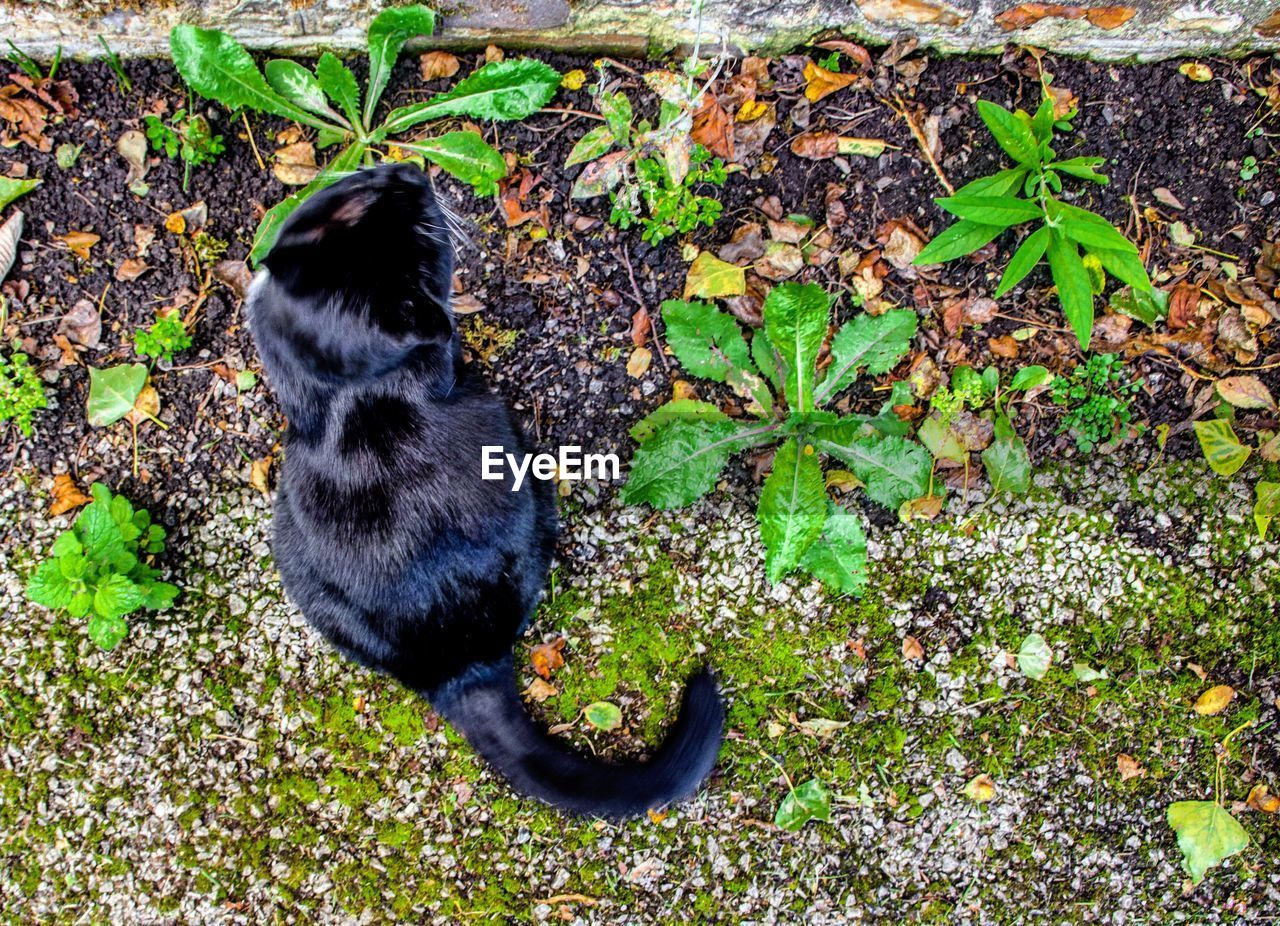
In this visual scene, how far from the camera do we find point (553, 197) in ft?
9.29

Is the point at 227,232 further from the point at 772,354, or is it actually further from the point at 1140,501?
the point at 1140,501

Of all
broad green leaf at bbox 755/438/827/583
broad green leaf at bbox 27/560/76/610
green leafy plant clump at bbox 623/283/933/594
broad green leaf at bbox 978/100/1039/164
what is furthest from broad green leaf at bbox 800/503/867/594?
broad green leaf at bbox 27/560/76/610

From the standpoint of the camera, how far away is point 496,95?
2.64 meters

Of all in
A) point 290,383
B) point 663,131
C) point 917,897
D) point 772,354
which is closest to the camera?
point 290,383

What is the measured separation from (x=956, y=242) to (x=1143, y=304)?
2.37 feet

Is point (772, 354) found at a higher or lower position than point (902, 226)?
lower

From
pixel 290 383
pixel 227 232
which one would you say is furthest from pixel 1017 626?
pixel 227 232

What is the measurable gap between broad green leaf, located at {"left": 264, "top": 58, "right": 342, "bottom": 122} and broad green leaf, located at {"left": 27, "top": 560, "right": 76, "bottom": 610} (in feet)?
5.34

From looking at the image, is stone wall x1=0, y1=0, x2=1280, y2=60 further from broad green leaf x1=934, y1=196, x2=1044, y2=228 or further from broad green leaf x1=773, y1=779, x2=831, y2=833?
broad green leaf x1=773, y1=779, x2=831, y2=833

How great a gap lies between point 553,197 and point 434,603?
140 cm

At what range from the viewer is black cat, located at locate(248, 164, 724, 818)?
2.20 m

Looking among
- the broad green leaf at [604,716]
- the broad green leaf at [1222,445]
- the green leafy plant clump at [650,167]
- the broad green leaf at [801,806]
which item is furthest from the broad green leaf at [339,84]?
the broad green leaf at [1222,445]

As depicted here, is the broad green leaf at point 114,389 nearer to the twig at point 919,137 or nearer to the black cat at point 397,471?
the black cat at point 397,471

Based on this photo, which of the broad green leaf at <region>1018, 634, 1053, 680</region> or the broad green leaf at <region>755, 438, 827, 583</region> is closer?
the broad green leaf at <region>755, 438, 827, 583</region>
